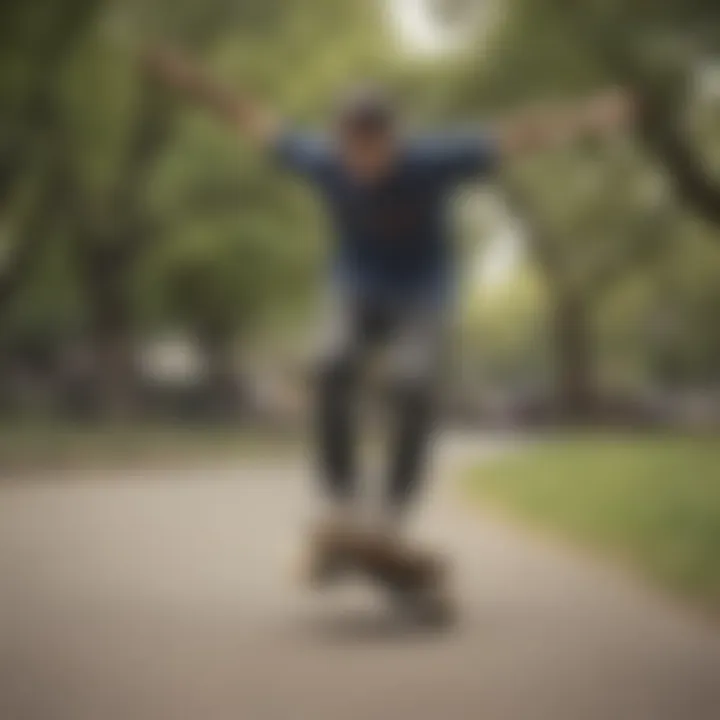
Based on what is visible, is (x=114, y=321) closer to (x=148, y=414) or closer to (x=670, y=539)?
(x=148, y=414)

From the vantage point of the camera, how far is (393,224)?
111 cm

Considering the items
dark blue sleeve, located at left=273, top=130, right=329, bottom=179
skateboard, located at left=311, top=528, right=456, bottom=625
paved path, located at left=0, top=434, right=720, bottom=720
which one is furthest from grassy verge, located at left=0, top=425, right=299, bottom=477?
dark blue sleeve, located at left=273, top=130, right=329, bottom=179

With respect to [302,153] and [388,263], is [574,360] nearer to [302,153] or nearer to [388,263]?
[388,263]

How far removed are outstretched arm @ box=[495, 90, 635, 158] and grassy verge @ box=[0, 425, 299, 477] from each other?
39 centimetres

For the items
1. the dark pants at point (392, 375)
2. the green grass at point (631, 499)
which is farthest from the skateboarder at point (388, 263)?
the green grass at point (631, 499)

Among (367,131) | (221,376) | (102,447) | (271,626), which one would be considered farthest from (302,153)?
(271,626)

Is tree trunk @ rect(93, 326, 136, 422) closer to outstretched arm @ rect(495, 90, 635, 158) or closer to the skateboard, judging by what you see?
the skateboard

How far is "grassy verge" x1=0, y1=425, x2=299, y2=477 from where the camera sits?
1.14 metres

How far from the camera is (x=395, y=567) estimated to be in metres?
1.12

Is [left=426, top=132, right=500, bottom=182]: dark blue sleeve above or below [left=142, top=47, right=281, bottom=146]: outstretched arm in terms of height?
below

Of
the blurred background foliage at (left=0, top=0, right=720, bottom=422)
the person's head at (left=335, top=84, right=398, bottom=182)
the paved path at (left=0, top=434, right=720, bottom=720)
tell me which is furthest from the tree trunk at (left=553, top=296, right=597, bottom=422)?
the person's head at (left=335, top=84, right=398, bottom=182)

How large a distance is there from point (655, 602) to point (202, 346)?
489 millimetres

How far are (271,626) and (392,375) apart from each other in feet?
0.86

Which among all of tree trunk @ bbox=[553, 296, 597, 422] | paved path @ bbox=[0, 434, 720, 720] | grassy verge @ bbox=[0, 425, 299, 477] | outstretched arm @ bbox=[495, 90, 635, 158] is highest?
outstretched arm @ bbox=[495, 90, 635, 158]
